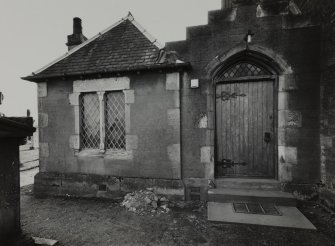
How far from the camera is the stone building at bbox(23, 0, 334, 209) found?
4992 millimetres

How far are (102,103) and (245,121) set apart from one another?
4059mm

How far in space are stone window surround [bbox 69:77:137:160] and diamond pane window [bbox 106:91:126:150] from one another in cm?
16

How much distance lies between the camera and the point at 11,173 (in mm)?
3115

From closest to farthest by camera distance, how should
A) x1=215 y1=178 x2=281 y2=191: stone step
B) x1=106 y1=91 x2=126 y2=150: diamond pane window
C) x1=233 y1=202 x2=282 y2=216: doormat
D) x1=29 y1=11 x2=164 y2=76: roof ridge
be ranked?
x1=233 y1=202 x2=282 y2=216: doormat, x1=215 y1=178 x2=281 y2=191: stone step, x1=106 y1=91 x2=126 y2=150: diamond pane window, x1=29 y1=11 x2=164 y2=76: roof ridge

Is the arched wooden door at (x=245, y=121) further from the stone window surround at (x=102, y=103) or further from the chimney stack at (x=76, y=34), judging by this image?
the chimney stack at (x=76, y=34)

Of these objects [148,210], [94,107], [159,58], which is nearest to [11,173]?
[148,210]

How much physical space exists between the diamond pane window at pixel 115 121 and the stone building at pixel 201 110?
0.10 ft

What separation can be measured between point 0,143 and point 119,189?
11.4 feet

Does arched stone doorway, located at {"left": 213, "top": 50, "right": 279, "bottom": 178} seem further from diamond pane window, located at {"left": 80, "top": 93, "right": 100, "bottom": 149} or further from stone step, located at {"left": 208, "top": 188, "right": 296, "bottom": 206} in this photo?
diamond pane window, located at {"left": 80, "top": 93, "right": 100, "bottom": 149}

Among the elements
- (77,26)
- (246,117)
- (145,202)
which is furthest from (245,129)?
(77,26)

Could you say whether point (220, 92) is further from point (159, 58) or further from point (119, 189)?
point (119, 189)

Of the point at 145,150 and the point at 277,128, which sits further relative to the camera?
the point at 145,150

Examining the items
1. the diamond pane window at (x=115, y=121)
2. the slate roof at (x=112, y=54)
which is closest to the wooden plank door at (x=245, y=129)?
the slate roof at (x=112, y=54)

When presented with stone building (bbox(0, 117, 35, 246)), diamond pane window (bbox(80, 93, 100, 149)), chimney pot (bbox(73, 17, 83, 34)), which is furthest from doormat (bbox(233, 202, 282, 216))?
chimney pot (bbox(73, 17, 83, 34))
